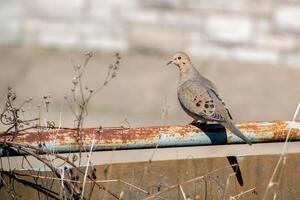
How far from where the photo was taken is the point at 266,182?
14.7ft

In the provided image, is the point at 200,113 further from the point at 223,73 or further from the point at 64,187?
the point at 223,73

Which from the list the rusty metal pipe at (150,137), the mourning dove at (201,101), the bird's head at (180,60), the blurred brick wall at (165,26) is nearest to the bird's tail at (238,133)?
the rusty metal pipe at (150,137)

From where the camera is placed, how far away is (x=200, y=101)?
518cm

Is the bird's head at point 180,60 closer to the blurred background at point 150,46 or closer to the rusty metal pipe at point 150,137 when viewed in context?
the rusty metal pipe at point 150,137

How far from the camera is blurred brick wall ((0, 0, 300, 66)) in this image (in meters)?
10.4

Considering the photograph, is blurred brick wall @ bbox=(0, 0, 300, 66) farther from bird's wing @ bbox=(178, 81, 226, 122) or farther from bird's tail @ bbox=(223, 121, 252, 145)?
bird's tail @ bbox=(223, 121, 252, 145)

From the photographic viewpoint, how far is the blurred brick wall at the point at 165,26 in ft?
34.0

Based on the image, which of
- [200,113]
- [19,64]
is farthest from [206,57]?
[200,113]

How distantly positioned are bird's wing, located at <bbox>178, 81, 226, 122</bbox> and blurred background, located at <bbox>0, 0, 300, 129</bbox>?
4.02m

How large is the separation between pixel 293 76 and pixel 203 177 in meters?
6.01

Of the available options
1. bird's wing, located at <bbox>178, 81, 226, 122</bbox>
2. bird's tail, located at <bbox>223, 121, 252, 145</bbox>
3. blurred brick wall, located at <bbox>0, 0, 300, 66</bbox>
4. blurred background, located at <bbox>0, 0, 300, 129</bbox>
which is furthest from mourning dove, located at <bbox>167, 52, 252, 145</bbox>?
blurred brick wall, located at <bbox>0, 0, 300, 66</bbox>

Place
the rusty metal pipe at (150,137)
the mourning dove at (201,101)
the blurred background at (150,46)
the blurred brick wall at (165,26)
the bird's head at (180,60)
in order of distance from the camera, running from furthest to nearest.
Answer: the blurred brick wall at (165,26) < the blurred background at (150,46) < the bird's head at (180,60) < the mourning dove at (201,101) < the rusty metal pipe at (150,137)

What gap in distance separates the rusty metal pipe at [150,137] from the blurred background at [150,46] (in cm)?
503

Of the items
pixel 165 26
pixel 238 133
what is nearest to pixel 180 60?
pixel 238 133
